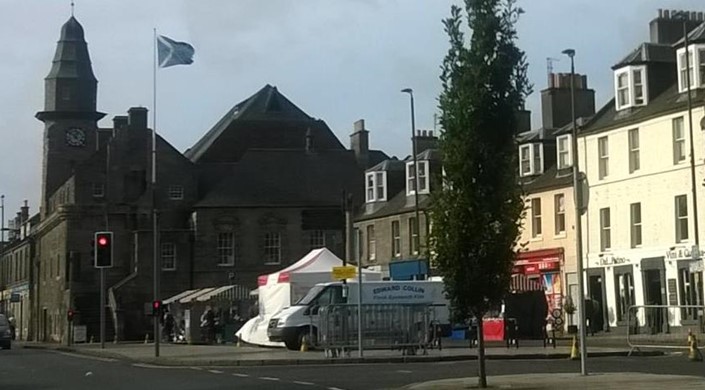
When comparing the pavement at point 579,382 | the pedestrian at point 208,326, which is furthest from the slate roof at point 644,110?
the pavement at point 579,382

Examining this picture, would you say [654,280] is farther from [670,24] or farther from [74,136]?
[74,136]

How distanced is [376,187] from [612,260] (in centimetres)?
2336

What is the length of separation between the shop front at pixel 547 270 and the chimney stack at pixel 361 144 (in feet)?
95.6

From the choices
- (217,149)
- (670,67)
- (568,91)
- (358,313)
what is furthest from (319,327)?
(217,149)

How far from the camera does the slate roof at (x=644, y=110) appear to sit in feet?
155

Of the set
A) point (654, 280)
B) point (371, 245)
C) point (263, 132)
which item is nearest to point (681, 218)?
point (654, 280)

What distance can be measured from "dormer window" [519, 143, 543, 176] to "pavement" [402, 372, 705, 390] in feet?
119

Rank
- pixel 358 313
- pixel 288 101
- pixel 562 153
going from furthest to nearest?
pixel 288 101 → pixel 562 153 → pixel 358 313

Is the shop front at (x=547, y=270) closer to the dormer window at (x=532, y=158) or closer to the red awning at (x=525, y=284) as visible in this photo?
the red awning at (x=525, y=284)

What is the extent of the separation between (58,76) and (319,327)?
6457 centimetres

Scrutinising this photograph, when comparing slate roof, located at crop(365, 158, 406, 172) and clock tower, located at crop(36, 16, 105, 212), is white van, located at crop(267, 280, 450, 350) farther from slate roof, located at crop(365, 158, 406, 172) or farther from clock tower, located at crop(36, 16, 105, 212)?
clock tower, located at crop(36, 16, 105, 212)

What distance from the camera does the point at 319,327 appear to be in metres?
36.2

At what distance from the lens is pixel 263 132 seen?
98.4 m

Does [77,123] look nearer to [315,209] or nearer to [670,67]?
[315,209]
